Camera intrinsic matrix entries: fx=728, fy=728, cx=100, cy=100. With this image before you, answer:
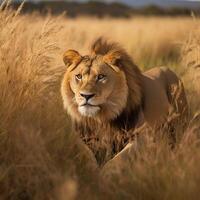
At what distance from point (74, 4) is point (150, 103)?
50.3m

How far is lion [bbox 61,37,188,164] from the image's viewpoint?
5.06m

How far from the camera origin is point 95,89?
198 inches

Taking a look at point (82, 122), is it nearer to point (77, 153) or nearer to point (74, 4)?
point (77, 153)

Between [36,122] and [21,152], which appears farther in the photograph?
[36,122]

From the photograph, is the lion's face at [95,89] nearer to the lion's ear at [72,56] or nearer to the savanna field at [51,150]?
the lion's ear at [72,56]

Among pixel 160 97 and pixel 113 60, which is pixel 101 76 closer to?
pixel 113 60

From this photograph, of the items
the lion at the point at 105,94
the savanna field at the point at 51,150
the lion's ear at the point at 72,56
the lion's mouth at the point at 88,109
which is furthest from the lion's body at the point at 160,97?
the lion's ear at the point at 72,56

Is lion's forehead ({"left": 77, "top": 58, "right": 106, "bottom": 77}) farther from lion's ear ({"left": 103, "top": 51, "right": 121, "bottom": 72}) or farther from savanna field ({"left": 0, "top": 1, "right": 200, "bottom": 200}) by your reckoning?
savanna field ({"left": 0, "top": 1, "right": 200, "bottom": 200})

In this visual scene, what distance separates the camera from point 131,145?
4.97 metres

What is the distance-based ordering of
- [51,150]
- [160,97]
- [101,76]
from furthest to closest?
[160,97]
[101,76]
[51,150]

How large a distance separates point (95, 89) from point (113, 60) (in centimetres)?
31

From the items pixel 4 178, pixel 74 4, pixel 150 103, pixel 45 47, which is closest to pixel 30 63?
pixel 45 47

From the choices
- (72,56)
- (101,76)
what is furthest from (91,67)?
(72,56)

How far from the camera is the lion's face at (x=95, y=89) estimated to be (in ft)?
16.5
